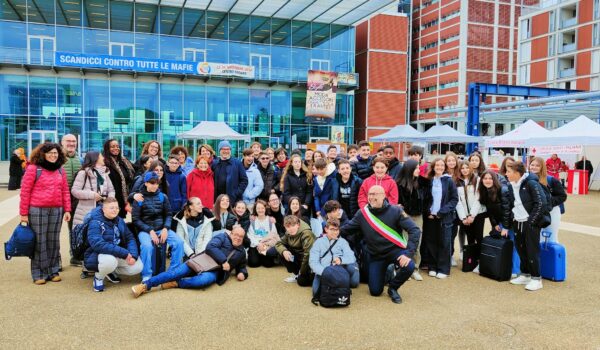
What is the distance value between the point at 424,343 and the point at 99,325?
3.05m

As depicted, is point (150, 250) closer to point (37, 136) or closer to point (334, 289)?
point (334, 289)

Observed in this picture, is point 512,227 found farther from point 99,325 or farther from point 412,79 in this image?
point 412,79

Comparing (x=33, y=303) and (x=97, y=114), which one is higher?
(x=97, y=114)

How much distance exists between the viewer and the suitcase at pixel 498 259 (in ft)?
20.1

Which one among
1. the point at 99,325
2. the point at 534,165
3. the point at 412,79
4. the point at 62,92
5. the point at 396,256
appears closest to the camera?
the point at 99,325

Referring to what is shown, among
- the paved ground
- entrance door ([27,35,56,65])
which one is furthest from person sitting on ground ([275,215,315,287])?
entrance door ([27,35,56,65])

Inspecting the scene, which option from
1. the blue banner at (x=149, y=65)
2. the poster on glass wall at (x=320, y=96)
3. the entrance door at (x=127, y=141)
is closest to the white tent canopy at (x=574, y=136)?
the poster on glass wall at (x=320, y=96)

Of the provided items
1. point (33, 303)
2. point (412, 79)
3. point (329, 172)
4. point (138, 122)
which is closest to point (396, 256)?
point (329, 172)

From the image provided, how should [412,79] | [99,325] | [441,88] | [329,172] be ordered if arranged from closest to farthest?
1. [99,325]
2. [329,172]
3. [441,88]
4. [412,79]

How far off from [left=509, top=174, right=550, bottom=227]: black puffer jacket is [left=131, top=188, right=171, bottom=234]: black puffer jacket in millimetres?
4710

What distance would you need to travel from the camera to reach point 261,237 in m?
6.80

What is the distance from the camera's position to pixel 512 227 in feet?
20.6

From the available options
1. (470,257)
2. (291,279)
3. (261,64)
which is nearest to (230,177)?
(291,279)

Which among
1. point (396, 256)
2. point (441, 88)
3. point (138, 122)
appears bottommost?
point (396, 256)
